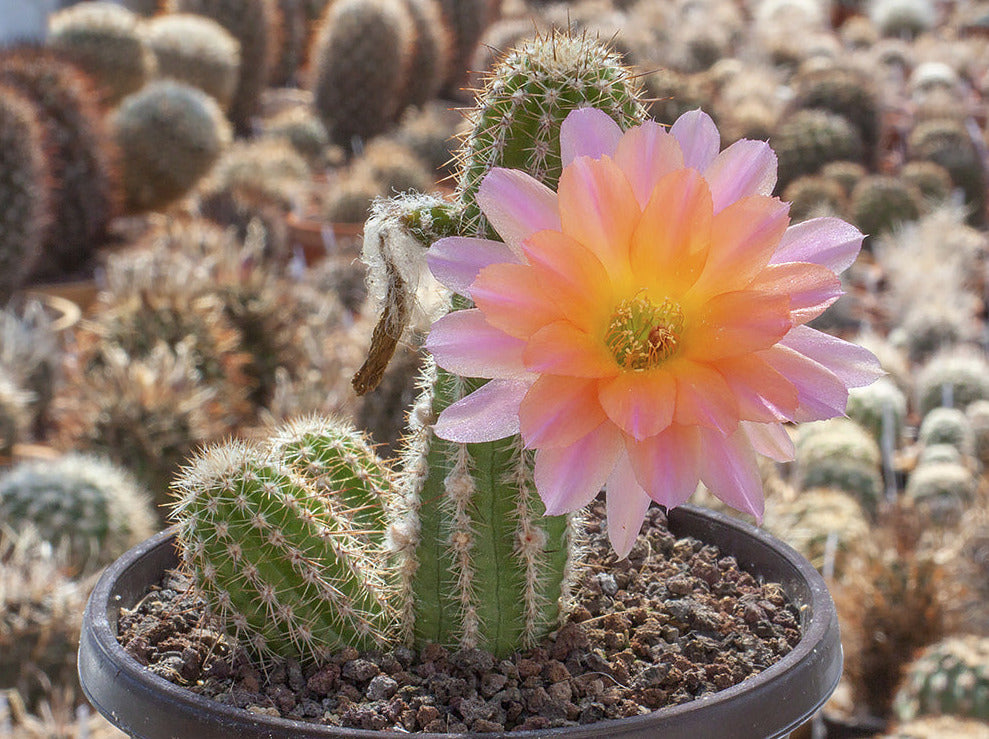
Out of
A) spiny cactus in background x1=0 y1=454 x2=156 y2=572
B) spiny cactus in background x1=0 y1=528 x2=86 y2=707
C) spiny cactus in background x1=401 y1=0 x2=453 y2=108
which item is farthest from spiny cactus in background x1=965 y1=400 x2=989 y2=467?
spiny cactus in background x1=401 y1=0 x2=453 y2=108

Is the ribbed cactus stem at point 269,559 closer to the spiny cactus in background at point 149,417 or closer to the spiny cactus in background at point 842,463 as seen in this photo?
the spiny cactus in background at point 149,417

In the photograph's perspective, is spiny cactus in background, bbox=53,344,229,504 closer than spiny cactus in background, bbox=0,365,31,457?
Yes

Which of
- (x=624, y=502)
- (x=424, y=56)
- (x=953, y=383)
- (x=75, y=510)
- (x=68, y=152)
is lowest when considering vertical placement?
(x=953, y=383)

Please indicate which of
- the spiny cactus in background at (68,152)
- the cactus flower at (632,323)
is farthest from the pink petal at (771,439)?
the spiny cactus in background at (68,152)

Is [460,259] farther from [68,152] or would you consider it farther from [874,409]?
[68,152]

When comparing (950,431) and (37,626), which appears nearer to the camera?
(37,626)

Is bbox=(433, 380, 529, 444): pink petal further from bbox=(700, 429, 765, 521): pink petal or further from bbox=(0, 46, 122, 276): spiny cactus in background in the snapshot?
bbox=(0, 46, 122, 276): spiny cactus in background

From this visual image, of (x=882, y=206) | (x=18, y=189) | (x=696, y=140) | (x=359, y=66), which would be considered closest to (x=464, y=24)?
(x=359, y=66)
